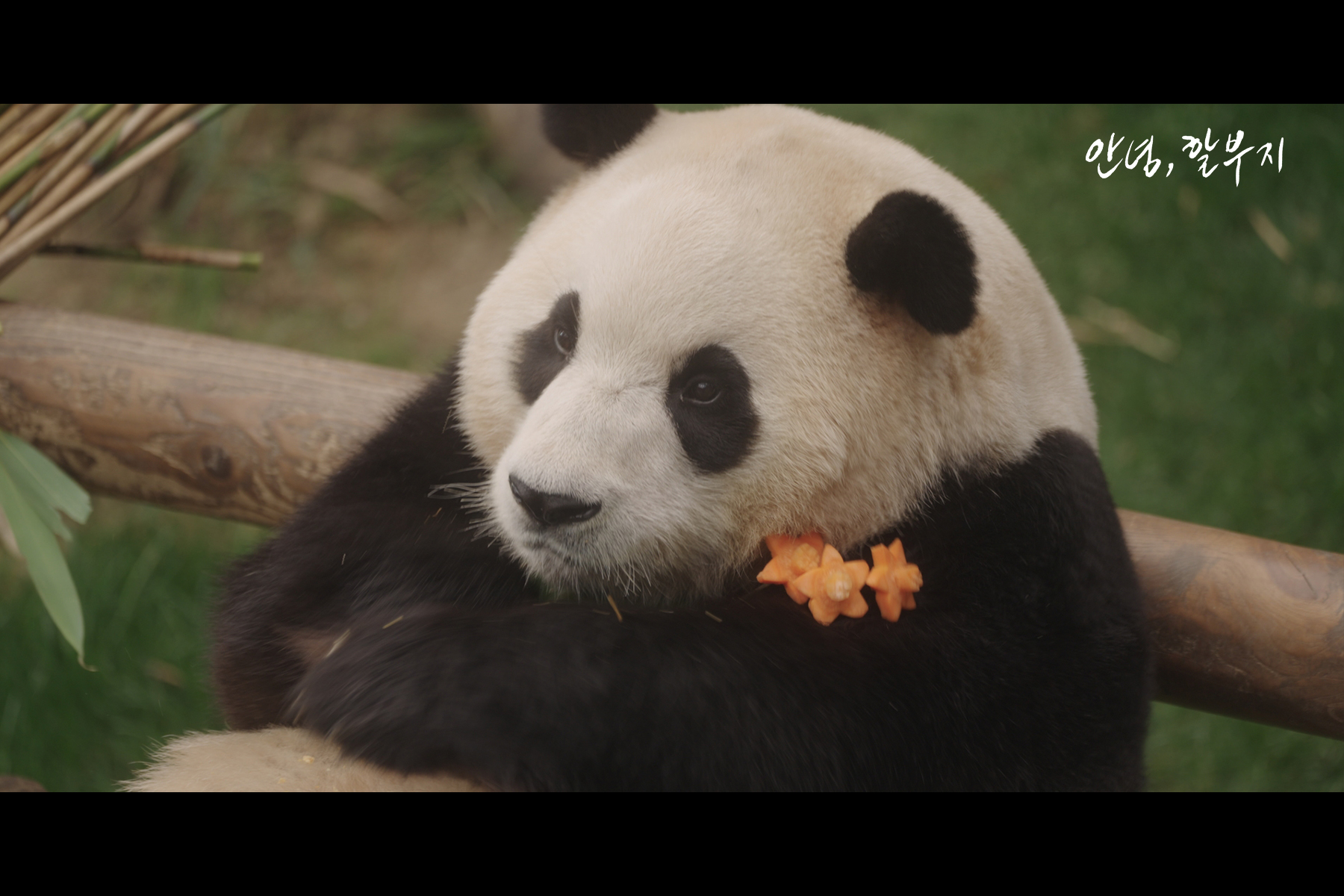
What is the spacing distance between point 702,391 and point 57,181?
1.99m

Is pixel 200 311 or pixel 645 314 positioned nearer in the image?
pixel 645 314

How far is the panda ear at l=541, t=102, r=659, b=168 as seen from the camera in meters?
2.22

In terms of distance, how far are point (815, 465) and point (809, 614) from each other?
0.26m

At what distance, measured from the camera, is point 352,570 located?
6.39ft


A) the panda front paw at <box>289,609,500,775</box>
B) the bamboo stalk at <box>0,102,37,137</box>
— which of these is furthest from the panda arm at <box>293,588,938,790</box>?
the bamboo stalk at <box>0,102,37,137</box>

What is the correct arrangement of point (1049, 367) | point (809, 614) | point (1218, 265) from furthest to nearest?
point (1218, 265)
point (1049, 367)
point (809, 614)

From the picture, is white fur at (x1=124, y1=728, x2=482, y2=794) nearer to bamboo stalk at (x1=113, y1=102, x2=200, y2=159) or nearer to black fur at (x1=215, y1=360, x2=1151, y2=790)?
black fur at (x1=215, y1=360, x2=1151, y2=790)

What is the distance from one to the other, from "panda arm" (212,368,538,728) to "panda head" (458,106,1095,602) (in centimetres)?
12

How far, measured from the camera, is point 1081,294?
4.97m

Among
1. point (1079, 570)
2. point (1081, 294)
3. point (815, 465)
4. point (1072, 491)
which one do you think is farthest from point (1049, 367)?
→ point (1081, 294)

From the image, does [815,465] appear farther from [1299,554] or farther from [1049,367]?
[1299,554]

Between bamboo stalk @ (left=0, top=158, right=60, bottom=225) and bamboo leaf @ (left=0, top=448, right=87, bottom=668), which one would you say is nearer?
bamboo leaf @ (left=0, top=448, right=87, bottom=668)

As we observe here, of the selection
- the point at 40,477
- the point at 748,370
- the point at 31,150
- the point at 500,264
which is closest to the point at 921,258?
the point at 748,370

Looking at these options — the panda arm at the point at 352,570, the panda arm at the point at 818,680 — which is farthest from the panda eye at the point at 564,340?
the panda arm at the point at 818,680
